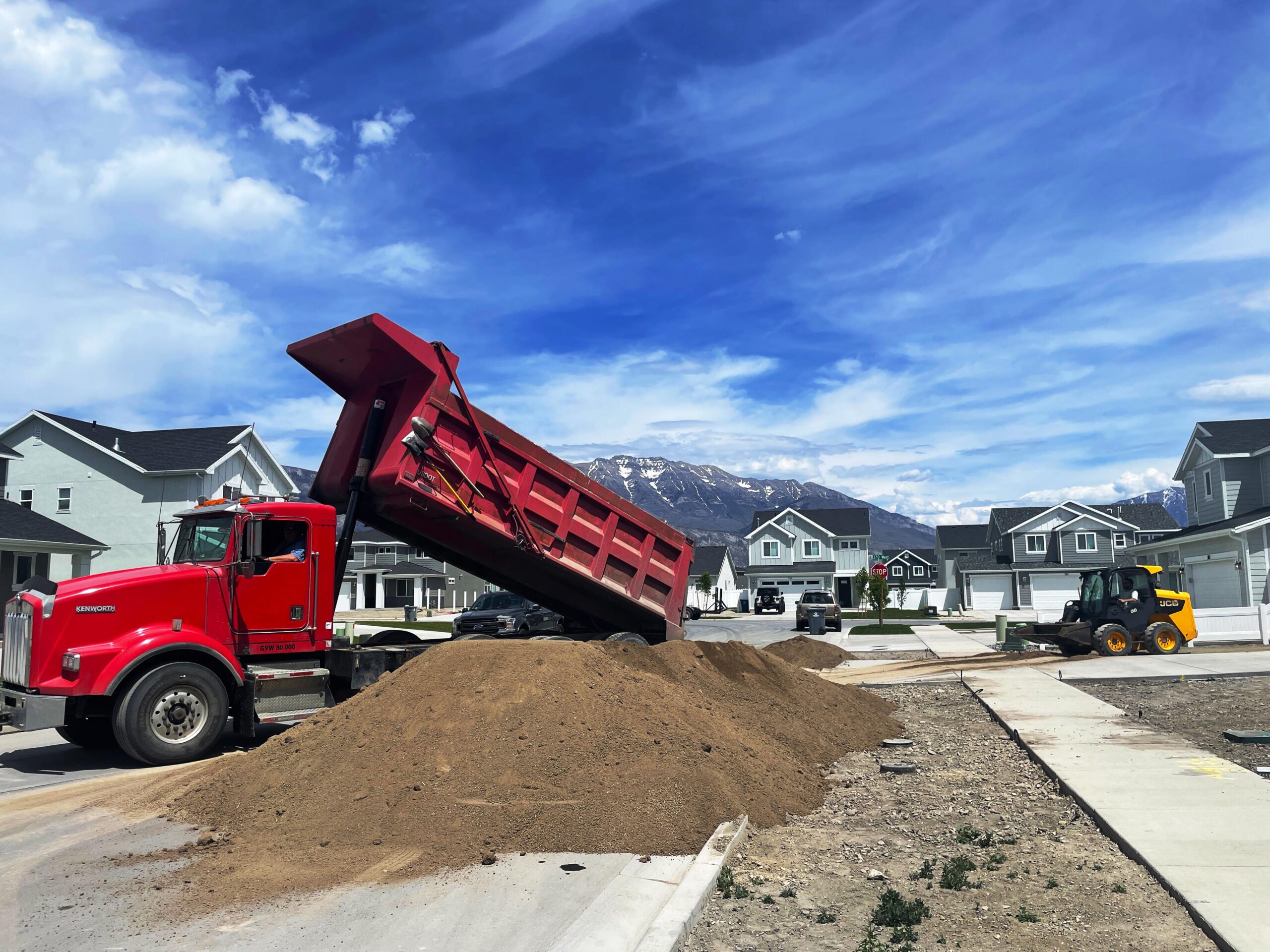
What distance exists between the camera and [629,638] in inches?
493

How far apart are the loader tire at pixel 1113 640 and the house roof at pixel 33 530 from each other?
28.9 meters

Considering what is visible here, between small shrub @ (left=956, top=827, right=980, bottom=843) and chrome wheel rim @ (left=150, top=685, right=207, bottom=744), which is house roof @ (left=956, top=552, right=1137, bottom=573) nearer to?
small shrub @ (left=956, top=827, right=980, bottom=843)

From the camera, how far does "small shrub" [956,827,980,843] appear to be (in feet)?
21.1

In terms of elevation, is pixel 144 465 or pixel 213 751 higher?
pixel 144 465

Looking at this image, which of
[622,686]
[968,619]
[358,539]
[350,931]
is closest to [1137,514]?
[968,619]

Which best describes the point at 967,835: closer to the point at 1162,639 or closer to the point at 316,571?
the point at 316,571

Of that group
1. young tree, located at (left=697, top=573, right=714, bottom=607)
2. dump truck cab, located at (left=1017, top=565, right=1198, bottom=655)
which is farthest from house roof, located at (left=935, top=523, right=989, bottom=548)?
dump truck cab, located at (left=1017, top=565, right=1198, bottom=655)

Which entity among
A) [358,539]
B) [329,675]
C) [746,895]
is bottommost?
[746,895]

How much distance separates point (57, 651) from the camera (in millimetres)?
9195

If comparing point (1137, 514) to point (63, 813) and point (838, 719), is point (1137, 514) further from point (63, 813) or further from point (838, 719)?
point (63, 813)

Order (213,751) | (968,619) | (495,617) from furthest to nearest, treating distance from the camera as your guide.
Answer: (968,619) < (495,617) < (213,751)

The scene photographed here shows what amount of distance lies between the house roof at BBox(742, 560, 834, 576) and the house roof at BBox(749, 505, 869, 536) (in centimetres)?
296

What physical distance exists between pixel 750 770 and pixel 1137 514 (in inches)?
2450

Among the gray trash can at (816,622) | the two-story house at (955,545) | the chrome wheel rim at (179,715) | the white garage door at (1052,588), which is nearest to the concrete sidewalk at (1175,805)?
the chrome wheel rim at (179,715)
